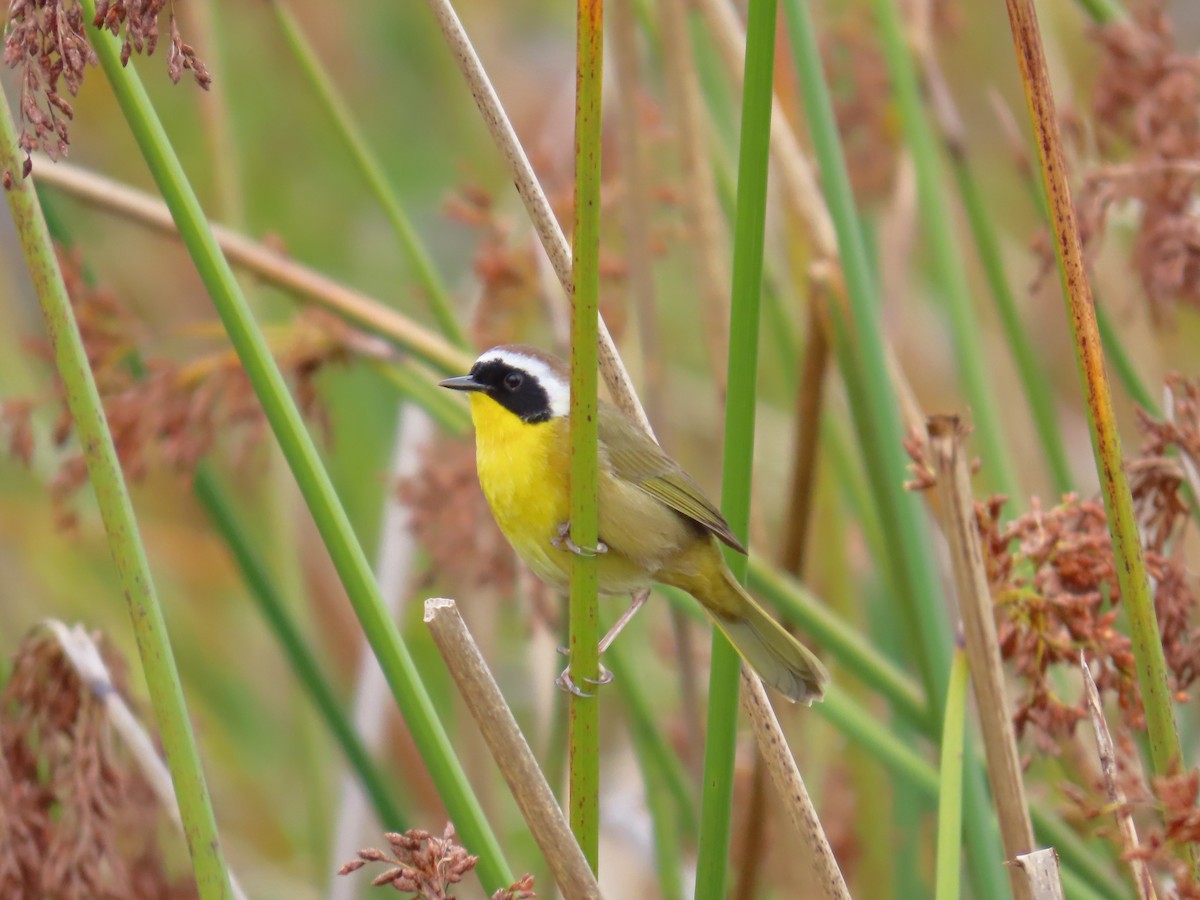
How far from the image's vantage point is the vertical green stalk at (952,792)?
1658 mm

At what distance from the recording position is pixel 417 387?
2916 millimetres

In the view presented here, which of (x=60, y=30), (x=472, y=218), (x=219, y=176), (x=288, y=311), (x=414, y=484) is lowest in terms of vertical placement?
(x=60, y=30)

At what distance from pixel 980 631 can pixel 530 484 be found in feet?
2.87

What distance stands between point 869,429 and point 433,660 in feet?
5.85

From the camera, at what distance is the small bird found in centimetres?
227

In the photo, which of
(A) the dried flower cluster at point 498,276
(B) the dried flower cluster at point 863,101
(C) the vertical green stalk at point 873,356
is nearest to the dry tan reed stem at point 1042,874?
(C) the vertical green stalk at point 873,356

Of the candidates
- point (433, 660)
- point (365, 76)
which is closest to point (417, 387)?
point (433, 660)

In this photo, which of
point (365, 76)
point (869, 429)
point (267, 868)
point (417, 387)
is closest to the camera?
point (869, 429)

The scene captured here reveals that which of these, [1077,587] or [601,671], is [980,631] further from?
[601,671]

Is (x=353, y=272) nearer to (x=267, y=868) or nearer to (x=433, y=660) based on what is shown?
(x=433, y=660)

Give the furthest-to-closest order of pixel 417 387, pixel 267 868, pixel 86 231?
pixel 86 231 < pixel 267 868 < pixel 417 387

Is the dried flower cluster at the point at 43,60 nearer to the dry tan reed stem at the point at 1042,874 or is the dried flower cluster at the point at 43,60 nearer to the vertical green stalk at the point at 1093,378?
the vertical green stalk at the point at 1093,378

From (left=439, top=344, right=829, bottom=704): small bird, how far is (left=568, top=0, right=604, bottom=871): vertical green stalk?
54 cm

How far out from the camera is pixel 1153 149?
254 cm
